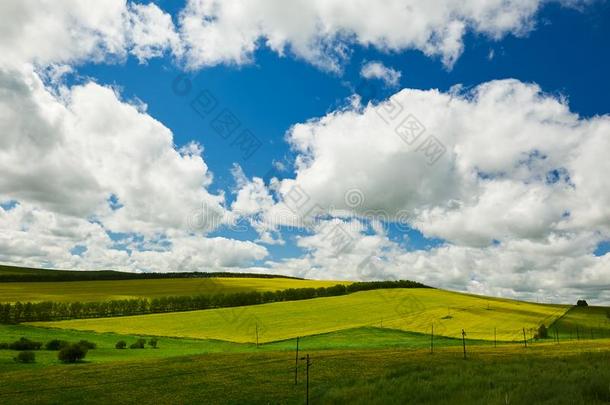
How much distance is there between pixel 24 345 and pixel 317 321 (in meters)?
49.5

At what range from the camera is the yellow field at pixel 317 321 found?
77.6 metres

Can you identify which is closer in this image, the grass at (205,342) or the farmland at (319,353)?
the farmland at (319,353)

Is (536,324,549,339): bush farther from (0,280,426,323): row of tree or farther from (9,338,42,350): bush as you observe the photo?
(9,338,42,350): bush

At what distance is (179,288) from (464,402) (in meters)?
129

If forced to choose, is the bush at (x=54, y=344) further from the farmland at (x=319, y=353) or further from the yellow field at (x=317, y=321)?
the yellow field at (x=317, y=321)

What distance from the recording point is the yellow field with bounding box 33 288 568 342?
255 ft

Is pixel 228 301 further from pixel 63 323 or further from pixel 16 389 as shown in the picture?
pixel 16 389

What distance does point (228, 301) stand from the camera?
378ft

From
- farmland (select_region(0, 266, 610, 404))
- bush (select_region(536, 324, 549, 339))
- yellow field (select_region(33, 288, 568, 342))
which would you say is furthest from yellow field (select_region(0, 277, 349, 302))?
bush (select_region(536, 324, 549, 339))

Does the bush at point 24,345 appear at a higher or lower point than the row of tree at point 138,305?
lower

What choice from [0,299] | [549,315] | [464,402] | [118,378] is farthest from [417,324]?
[0,299]

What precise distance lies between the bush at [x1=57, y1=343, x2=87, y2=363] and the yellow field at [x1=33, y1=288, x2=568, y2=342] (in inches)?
1009

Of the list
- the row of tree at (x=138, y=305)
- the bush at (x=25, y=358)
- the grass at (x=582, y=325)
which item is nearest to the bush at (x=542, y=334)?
the grass at (x=582, y=325)

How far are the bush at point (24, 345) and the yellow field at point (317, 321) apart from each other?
64.5 feet
